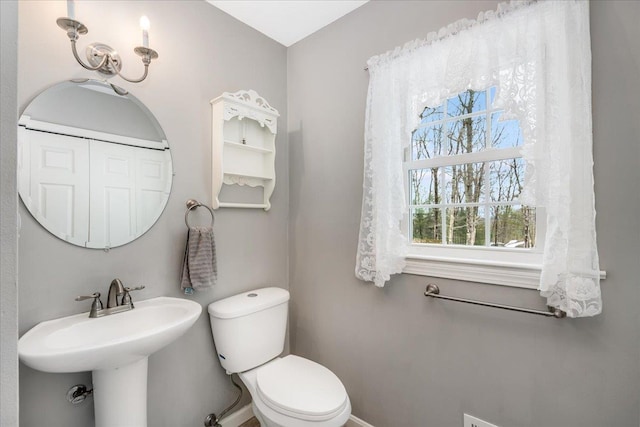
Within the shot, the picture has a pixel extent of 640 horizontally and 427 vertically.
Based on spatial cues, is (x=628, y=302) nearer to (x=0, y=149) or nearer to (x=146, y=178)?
(x=0, y=149)

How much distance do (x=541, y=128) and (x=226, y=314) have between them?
1.61 m

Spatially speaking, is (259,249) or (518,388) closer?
(518,388)

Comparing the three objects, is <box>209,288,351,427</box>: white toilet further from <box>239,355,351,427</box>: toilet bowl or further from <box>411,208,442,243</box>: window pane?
<box>411,208,442,243</box>: window pane

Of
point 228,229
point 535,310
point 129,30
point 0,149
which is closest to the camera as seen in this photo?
point 0,149

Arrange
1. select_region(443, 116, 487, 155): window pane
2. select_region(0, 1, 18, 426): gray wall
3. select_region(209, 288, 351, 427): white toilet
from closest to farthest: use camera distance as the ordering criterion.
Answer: select_region(0, 1, 18, 426): gray wall → select_region(209, 288, 351, 427): white toilet → select_region(443, 116, 487, 155): window pane

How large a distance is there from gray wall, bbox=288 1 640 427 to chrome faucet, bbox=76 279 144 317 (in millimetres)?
1021

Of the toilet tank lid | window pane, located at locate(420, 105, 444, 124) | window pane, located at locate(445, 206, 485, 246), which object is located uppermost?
window pane, located at locate(420, 105, 444, 124)

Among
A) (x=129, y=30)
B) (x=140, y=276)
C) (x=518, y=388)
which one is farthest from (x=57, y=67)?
(x=518, y=388)

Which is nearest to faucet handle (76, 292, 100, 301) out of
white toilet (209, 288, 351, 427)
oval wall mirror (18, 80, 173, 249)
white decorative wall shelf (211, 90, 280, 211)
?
oval wall mirror (18, 80, 173, 249)

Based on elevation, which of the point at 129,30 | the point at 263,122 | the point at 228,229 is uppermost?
the point at 129,30

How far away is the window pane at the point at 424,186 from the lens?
5.02ft

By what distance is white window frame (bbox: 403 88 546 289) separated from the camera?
1190mm

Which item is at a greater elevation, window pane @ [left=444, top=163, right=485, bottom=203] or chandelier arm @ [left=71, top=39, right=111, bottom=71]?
chandelier arm @ [left=71, top=39, right=111, bottom=71]

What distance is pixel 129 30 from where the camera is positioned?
4.48ft
